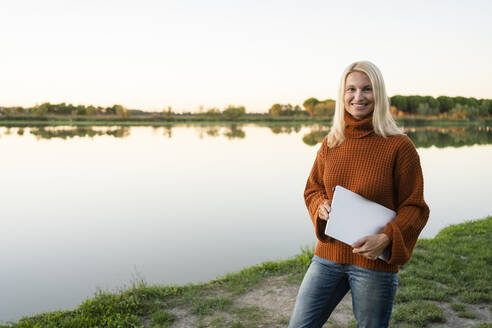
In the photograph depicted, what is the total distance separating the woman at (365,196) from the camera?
179cm

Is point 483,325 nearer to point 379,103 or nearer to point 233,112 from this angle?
point 379,103

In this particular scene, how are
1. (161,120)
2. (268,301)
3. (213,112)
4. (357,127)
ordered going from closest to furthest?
(357,127)
(268,301)
(161,120)
(213,112)

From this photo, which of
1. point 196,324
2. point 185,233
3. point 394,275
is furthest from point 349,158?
point 185,233

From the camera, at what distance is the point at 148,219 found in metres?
8.68

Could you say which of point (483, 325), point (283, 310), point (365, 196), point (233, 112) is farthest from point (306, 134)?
point (233, 112)

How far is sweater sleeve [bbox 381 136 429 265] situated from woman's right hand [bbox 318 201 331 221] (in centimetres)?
31

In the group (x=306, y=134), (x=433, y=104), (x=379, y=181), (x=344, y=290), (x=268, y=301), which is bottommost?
(x=268, y=301)

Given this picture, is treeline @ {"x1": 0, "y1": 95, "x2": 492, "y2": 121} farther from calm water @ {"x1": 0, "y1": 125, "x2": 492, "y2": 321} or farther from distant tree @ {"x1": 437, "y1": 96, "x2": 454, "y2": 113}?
calm water @ {"x1": 0, "y1": 125, "x2": 492, "y2": 321}

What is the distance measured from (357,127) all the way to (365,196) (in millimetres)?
403

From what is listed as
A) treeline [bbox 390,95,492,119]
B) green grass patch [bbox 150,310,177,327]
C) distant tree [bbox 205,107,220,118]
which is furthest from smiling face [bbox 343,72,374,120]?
treeline [bbox 390,95,492,119]

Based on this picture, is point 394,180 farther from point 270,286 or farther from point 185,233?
point 185,233

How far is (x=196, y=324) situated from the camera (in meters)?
3.59

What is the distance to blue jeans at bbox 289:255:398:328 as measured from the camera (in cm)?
183

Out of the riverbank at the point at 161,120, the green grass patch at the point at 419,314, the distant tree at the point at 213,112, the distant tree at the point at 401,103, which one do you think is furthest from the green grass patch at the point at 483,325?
the distant tree at the point at 401,103
